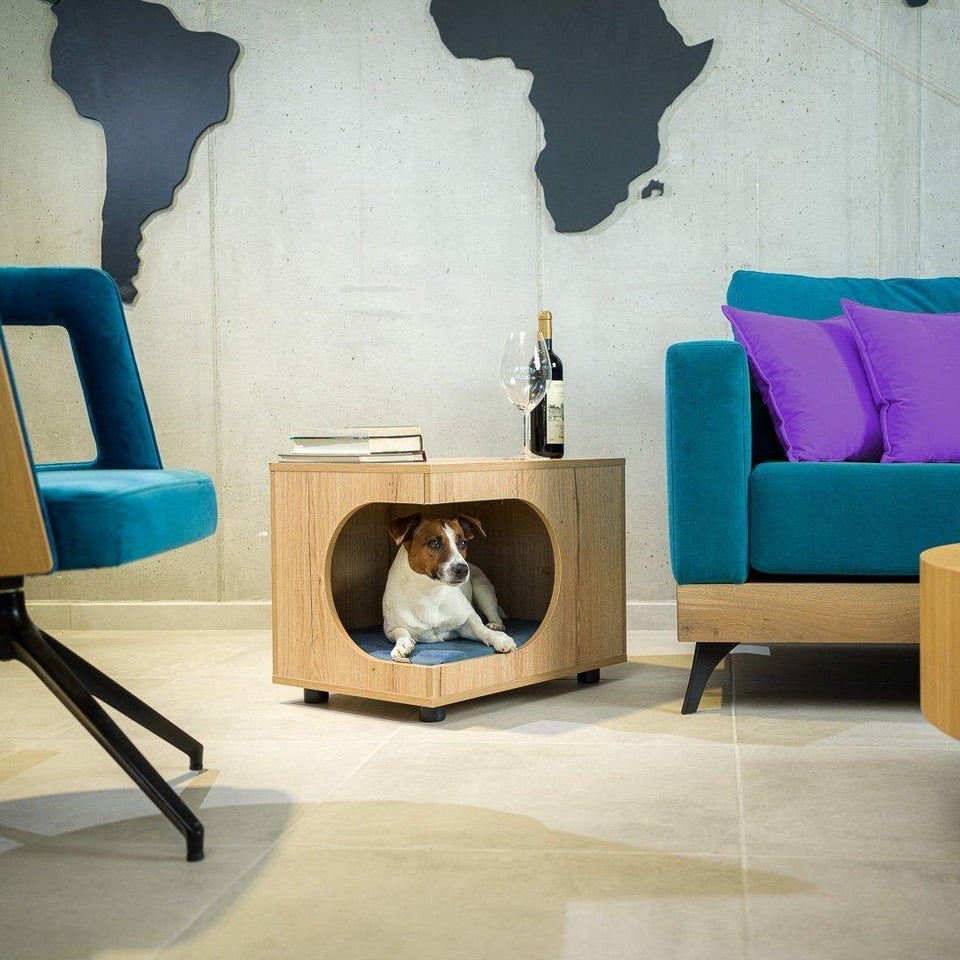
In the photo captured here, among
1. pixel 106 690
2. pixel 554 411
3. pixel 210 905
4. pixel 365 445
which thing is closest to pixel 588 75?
pixel 554 411

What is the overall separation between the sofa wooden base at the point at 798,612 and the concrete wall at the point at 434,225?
105 cm

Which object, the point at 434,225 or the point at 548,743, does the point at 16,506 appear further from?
the point at 434,225

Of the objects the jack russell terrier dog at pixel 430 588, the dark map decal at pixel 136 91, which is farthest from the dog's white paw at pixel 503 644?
the dark map decal at pixel 136 91

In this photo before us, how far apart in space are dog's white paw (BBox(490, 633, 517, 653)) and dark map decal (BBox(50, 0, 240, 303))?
1.77 meters

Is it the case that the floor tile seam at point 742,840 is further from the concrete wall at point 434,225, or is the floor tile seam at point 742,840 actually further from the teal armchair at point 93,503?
the concrete wall at point 434,225

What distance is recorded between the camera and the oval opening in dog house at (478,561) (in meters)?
2.53

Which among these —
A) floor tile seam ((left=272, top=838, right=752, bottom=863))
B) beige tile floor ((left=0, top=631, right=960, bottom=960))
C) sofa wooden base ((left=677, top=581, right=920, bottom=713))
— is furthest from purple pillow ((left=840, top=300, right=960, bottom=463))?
floor tile seam ((left=272, top=838, right=752, bottom=863))

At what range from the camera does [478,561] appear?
108 inches

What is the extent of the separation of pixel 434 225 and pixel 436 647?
4.83ft

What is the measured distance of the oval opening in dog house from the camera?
2527 millimetres

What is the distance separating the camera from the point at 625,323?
318 cm

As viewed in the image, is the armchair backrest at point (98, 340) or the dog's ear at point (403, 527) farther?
the dog's ear at point (403, 527)

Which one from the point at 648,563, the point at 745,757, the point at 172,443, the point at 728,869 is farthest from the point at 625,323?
the point at 728,869

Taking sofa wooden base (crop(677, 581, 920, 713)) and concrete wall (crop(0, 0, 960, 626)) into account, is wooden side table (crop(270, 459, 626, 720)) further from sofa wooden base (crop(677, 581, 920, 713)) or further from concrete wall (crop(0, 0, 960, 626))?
concrete wall (crop(0, 0, 960, 626))
